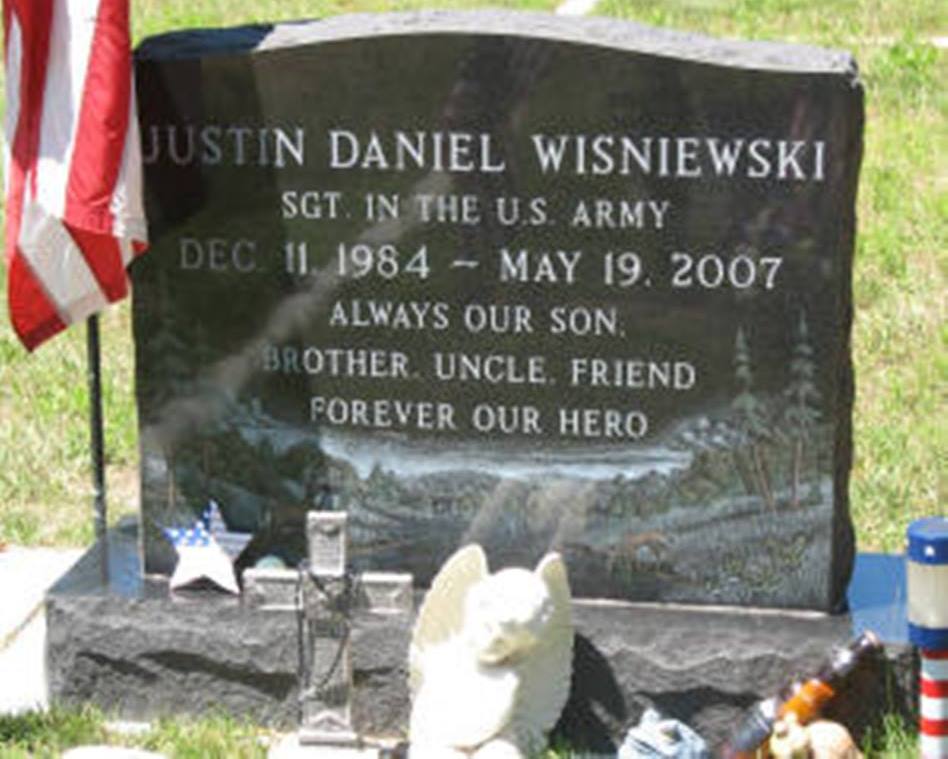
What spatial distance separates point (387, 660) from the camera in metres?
5.53

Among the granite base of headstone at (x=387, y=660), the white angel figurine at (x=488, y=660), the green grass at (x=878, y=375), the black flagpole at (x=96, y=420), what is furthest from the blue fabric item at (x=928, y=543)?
the black flagpole at (x=96, y=420)

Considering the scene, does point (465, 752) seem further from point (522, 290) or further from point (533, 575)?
point (522, 290)

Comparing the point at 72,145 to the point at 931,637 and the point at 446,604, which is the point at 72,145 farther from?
the point at 931,637

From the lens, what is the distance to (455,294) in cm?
550

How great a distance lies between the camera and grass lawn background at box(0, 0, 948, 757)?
6.80 m

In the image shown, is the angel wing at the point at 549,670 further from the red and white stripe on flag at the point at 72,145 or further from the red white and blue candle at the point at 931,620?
the red and white stripe on flag at the point at 72,145

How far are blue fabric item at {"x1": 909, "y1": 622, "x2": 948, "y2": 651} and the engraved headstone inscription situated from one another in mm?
500

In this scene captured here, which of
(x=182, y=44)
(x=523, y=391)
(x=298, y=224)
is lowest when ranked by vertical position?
(x=523, y=391)

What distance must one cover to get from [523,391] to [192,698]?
1.15 m

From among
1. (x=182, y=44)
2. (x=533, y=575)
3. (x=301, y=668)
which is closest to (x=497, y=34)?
(x=182, y=44)

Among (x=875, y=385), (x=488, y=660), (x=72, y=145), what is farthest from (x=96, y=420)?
(x=875, y=385)

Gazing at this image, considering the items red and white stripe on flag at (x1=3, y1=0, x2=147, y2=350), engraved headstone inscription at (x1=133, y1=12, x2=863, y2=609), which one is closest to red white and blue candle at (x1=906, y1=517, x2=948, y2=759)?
engraved headstone inscription at (x1=133, y1=12, x2=863, y2=609)

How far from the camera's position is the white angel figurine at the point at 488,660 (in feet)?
16.8

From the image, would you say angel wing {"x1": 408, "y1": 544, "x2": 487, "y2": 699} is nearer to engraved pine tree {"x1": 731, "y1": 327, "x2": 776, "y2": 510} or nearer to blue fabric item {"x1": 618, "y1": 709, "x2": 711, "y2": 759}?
blue fabric item {"x1": 618, "y1": 709, "x2": 711, "y2": 759}
